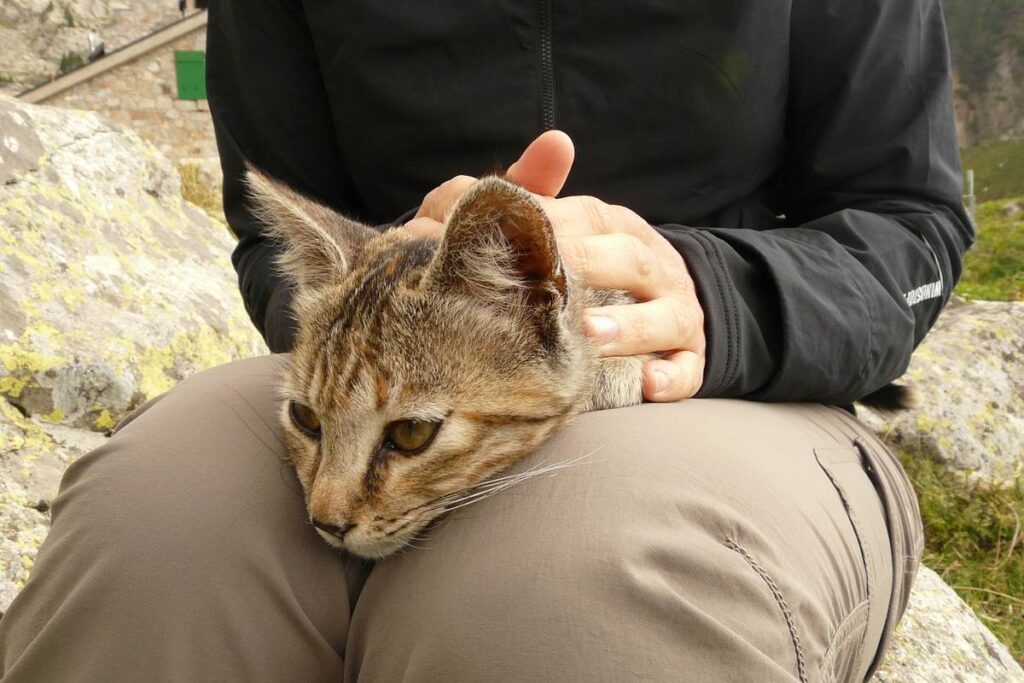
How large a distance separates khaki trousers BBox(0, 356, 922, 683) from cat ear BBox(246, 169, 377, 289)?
50 cm

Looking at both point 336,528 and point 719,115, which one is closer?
point 336,528

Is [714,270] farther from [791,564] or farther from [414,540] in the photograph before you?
[414,540]

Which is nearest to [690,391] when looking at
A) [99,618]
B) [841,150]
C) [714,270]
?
[714,270]

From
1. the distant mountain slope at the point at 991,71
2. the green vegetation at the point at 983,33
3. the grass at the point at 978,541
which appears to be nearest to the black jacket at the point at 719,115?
the grass at the point at 978,541

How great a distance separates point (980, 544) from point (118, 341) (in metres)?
4.18

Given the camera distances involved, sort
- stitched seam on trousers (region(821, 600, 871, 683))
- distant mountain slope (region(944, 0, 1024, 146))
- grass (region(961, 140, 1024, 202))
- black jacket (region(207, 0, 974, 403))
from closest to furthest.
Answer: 1. stitched seam on trousers (region(821, 600, 871, 683))
2. black jacket (region(207, 0, 974, 403))
3. grass (region(961, 140, 1024, 202))
4. distant mountain slope (region(944, 0, 1024, 146))

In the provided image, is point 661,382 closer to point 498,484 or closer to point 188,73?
point 498,484

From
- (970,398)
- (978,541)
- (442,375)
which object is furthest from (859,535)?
(970,398)

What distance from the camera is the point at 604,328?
1766mm

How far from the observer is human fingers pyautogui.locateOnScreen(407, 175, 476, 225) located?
1.96 meters

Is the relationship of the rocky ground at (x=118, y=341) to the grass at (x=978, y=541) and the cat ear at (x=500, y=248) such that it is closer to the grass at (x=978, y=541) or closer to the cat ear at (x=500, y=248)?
the grass at (x=978, y=541)

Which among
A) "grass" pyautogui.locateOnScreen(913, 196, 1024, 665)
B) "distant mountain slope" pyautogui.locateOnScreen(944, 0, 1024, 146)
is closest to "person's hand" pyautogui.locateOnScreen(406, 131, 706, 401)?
"grass" pyautogui.locateOnScreen(913, 196, 1024, 665)

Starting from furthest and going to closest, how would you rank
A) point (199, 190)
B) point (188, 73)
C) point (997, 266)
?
point (188, 73)
point (997, 266)
point (199, 190)

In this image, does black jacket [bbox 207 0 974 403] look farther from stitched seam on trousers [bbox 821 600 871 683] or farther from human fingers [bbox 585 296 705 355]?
stitched seam on trousers [bbox 821 600 871 683]
